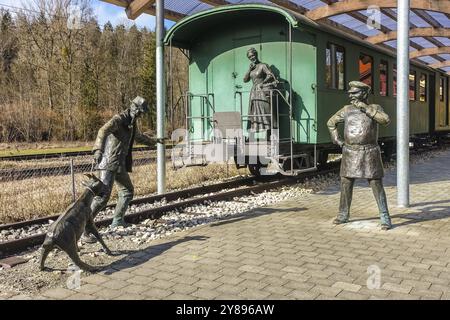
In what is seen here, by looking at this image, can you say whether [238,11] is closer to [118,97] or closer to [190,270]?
[190,270]

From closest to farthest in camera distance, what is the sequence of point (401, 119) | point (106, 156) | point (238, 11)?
point (106, 156)
point (401, 119)
point (238, 11)

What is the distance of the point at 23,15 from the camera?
30.8m

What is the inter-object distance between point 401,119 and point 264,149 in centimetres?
273

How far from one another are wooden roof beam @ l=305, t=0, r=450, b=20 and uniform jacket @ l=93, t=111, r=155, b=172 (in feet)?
37.0

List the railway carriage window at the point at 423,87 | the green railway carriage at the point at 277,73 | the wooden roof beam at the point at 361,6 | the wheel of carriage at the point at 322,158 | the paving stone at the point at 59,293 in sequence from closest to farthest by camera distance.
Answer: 1. the paving stone at the point at 59,293
2. the green railway carriage at the point at 277,73
3. the wheel of carriage at the point at 322,158
4. the wooden roof beam at the point at 361,6
5. the railway carriage window at the point at 423,87

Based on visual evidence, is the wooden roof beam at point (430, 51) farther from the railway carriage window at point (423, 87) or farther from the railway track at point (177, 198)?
the railway track at point (177, 198)

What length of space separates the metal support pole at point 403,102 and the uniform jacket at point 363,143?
1655 millimetres

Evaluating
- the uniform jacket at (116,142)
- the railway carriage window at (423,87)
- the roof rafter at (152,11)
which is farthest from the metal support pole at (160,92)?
the railway carriage window at (423,87)

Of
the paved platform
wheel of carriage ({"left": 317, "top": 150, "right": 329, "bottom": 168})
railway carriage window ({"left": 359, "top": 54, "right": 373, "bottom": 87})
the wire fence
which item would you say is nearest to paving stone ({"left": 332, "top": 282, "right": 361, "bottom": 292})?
the paved platform

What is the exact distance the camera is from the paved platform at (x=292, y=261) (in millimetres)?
4223

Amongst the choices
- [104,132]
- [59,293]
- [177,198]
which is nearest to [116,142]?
[104,132]

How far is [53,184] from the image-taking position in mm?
10570
